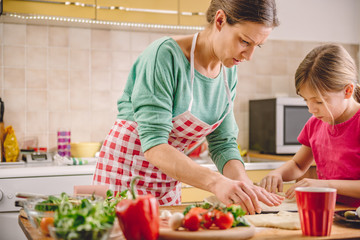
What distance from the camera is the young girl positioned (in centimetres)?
140

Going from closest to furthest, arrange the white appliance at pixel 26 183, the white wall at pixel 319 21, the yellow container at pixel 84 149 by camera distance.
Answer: the white appliance at pixel 26 183
the yellow container at pixel 84 149
the white wall at pixel 319 21

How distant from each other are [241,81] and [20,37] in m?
1.55

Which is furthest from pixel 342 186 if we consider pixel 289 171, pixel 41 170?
pixel 41 170

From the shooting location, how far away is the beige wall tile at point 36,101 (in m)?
2.68

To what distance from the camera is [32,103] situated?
269cm

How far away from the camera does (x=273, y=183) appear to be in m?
1.50

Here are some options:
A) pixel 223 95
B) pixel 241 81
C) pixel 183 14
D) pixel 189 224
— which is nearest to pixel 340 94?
pixel 223 95

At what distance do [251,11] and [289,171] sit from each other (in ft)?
2.42

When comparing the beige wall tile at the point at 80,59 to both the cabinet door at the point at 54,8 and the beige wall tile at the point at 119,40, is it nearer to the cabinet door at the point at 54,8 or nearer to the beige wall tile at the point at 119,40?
the beige wall tile at the point at 119,40

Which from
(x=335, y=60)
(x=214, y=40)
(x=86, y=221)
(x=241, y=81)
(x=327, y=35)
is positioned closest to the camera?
(x=86, y=221)

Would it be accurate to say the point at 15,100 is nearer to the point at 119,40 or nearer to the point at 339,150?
the point at 119,40

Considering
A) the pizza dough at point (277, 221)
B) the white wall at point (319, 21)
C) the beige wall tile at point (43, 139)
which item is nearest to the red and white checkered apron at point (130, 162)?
the pizza dough at point (277, 221)

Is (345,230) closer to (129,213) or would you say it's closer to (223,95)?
(129,213)

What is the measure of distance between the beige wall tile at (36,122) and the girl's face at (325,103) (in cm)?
178
